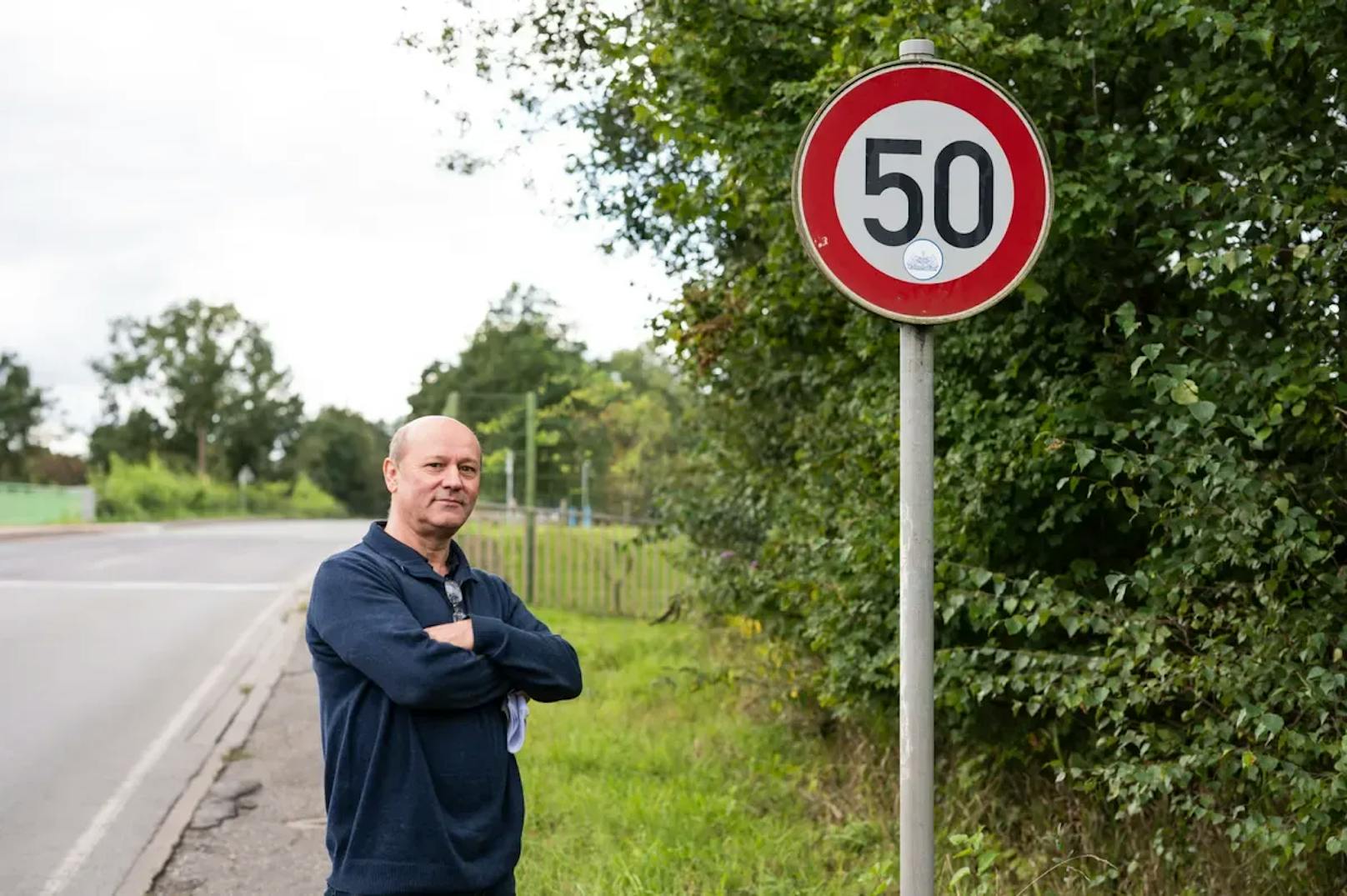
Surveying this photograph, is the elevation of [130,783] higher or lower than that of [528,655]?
lower

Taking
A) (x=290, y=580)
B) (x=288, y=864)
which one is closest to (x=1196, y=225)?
(x=288, y=864)

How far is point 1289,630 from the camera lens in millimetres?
3654

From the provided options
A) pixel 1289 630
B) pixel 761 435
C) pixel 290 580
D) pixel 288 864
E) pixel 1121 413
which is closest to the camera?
pixel 1289 630

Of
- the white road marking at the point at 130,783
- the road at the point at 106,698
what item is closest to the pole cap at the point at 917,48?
the road at the point at 106,698

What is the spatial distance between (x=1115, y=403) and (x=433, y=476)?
2.53 m

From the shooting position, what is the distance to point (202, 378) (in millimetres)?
90938

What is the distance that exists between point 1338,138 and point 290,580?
62.7ft

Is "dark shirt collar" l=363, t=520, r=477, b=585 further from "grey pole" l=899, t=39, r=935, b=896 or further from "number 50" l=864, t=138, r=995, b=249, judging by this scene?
"number 50" l=864, t=138, r=995, b=249

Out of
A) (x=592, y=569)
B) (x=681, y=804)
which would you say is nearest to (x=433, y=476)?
(x=681, y=804)

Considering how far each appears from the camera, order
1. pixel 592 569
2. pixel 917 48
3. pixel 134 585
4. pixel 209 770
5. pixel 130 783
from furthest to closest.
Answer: pixel 134 585 → pixel 592 569 → pixel 209 770 → pixel 130 783 → pixel 917 48

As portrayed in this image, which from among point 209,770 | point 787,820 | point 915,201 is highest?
point 915,201

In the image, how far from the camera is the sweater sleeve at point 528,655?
Result: 271 centimetres

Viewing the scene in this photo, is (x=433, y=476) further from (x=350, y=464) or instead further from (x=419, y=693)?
(x=350, y=464)

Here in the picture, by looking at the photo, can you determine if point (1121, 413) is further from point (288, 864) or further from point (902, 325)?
point (288, 864)
